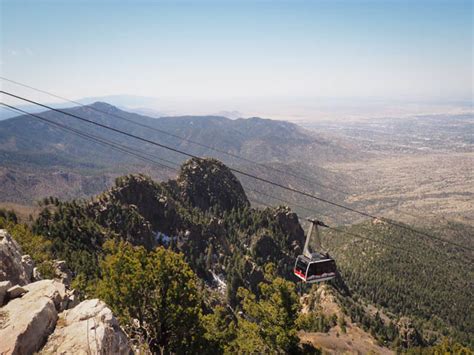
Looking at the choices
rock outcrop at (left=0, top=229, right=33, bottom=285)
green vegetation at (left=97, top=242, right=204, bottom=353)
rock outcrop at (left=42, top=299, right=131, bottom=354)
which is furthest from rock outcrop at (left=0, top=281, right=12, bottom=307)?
green vegetation at (left=97, top=242, right=204, bottom=353)

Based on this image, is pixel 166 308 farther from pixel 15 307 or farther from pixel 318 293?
pixel 318 293

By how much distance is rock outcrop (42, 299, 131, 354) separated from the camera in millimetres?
16609

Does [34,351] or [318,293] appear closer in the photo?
[34,351]

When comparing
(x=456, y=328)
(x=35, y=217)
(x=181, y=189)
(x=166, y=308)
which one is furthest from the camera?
(x=181, y=189)

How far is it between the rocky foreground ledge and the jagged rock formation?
108401 millimetres

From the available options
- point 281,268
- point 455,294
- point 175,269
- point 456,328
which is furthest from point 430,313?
point 175,269

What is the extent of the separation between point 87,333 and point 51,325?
2.24 meters

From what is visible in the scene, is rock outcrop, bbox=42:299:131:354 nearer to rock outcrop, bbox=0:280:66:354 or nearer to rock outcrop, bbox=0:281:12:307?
rock outcrop, bbox=0:280:66:354

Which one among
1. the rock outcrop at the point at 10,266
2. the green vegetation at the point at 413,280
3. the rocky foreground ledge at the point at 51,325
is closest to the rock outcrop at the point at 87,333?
the rocky foreground ledge at the point at 51,325

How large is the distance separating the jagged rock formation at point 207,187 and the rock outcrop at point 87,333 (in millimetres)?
109515

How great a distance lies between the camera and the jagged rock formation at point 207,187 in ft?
431

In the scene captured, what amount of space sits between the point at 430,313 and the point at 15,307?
139 metres

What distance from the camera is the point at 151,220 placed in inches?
4023

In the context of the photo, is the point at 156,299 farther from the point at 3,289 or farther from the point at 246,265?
the point at 246,265
